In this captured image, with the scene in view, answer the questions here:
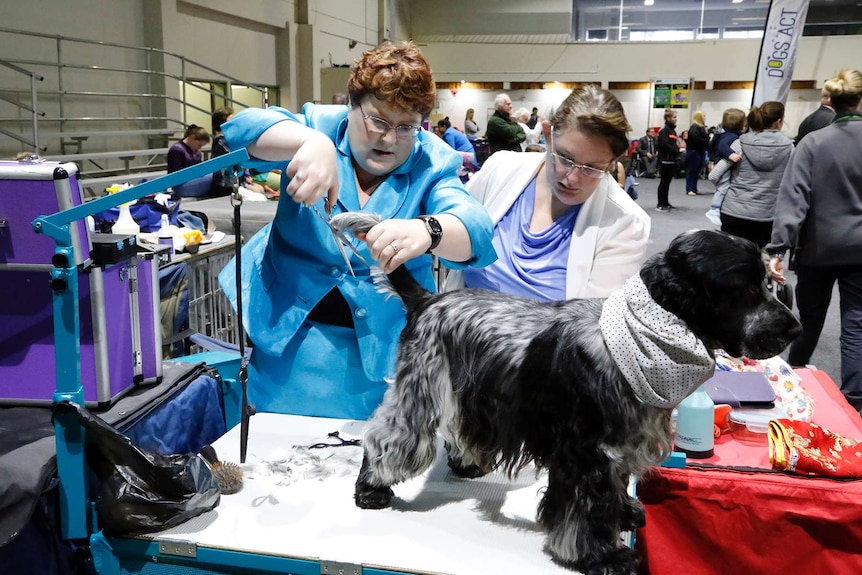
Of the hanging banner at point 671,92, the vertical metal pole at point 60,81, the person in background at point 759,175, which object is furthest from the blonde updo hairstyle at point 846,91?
the hanging banner at point 671,92

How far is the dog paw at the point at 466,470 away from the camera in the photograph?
169 centimetres

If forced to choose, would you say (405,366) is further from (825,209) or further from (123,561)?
(825,209)

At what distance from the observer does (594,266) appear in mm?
2074

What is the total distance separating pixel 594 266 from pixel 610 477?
0.88m

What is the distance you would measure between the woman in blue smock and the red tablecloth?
0.86 m

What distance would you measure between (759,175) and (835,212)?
6.76 ft

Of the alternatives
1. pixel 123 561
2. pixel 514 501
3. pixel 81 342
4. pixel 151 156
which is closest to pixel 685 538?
pixel 514 501

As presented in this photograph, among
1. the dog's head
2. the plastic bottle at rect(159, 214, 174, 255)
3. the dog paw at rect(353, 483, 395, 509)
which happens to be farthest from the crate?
the dog's head

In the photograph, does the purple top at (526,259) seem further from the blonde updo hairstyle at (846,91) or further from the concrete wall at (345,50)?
the blonde updo hairstyle at (846,91)

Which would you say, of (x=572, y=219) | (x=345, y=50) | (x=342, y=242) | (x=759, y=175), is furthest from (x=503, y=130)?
(x=345, y=50)

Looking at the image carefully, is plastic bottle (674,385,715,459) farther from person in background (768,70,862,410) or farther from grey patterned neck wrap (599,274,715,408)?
person in background (768,70,862,410)

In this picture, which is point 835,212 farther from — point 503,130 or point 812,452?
point 503,130

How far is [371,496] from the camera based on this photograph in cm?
156

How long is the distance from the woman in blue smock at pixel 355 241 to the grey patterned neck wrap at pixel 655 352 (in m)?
0.48
